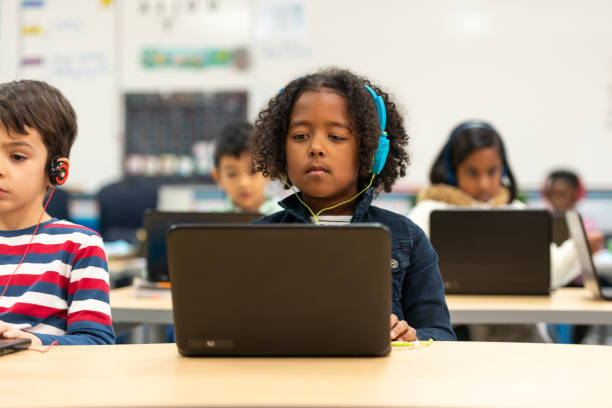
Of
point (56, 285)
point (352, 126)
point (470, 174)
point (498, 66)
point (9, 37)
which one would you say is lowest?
point (56, 285)

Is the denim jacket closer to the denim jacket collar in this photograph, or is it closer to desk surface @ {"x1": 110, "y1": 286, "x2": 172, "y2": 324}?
the denim jacket collar

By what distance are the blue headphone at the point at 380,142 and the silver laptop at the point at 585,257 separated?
0.85 metres

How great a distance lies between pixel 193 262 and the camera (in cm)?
87

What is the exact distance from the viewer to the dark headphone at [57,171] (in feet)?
4.34

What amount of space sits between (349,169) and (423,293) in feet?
0.93

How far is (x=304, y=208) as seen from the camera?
1379 millimetres

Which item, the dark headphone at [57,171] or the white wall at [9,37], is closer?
the dark headphone at [57,171]

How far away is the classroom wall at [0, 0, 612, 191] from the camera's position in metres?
4.54

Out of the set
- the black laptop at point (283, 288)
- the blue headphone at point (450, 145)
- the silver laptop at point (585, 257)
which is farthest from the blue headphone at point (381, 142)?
the blue headphone at point (450, 145)

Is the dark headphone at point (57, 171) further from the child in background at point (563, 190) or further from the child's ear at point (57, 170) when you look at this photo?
the child in background at point (563, 190)

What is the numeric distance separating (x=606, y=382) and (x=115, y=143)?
4.76 metres

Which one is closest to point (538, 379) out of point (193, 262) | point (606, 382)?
point (606, 382)

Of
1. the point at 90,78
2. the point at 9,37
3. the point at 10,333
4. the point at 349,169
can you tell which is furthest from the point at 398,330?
the point at 9,37

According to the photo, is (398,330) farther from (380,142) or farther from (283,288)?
(380,142)
